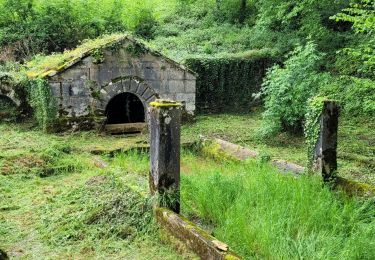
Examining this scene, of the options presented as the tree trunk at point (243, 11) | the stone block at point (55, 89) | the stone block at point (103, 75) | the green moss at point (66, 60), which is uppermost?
the tree trunk at point (243, 11)

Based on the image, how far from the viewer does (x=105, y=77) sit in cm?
1129

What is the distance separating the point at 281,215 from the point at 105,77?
7660 mm

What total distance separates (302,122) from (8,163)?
6817mm

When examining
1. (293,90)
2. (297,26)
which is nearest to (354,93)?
(293,90)

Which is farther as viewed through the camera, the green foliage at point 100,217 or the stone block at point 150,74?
the stone block at point 150,74

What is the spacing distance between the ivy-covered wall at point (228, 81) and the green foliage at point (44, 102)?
5.29 metres

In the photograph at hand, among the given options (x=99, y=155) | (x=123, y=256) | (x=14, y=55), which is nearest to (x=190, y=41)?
(x=14, y=55)

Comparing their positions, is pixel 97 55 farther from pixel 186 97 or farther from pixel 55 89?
pixel 186 97

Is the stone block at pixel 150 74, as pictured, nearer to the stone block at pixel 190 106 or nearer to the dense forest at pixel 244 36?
the dense forest at pixel 244 36

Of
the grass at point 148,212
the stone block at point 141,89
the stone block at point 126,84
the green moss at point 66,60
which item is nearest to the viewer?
the grass at point 148,212

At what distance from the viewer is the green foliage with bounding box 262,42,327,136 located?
33.6 ft


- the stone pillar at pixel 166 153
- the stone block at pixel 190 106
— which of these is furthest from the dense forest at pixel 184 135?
the stone block at pixel 190 106

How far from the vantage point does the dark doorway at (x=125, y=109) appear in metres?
12.9

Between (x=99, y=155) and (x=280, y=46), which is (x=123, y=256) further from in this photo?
(x=280, y=46)
